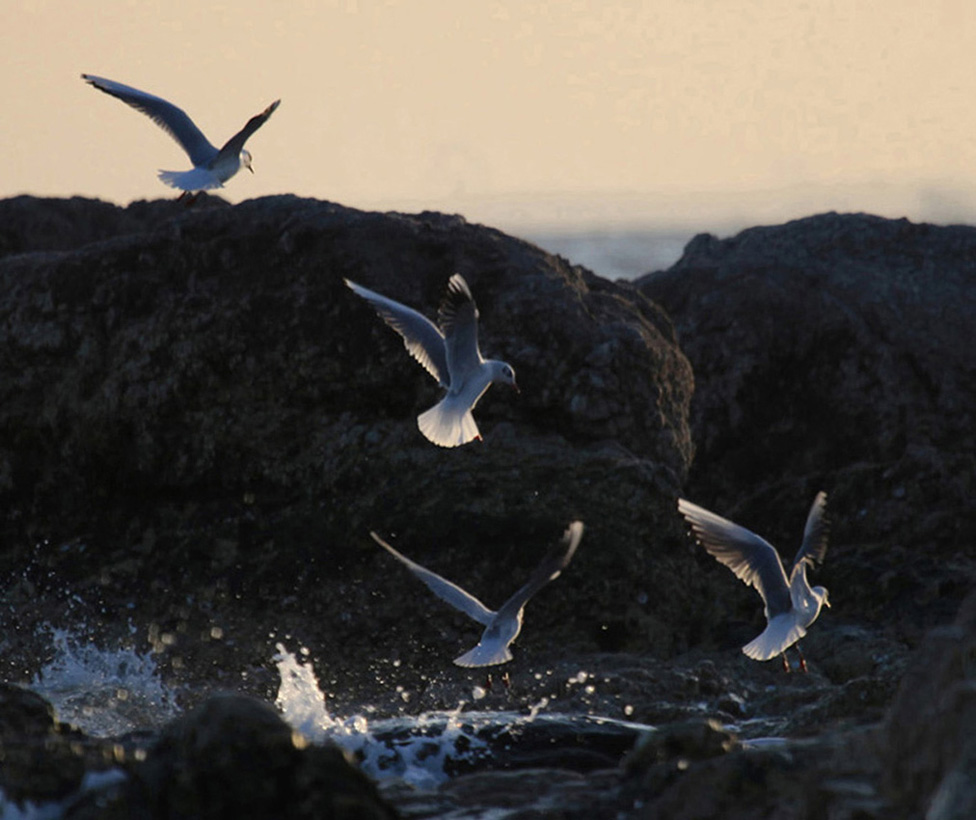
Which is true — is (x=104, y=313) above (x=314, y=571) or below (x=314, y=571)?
above

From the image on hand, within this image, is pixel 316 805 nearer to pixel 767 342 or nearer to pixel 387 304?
pixel 387 304

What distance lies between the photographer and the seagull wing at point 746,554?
9.61 meters

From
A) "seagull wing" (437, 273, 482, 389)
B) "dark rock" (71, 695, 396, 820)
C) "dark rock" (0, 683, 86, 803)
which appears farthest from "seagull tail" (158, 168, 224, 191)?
"dark rock" (71, 695, 396, 820)

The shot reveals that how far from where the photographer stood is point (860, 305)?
16.6m

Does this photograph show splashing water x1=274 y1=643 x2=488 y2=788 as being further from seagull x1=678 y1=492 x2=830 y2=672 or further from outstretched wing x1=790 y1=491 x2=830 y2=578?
outstretched wing x1=790 y1=491 x2=830 y2=578

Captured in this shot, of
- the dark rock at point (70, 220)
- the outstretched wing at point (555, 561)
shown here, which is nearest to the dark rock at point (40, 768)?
the outstretched wing at point (555, 561)

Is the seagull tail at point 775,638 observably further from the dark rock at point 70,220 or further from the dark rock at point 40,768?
the dark rock at point 70,220

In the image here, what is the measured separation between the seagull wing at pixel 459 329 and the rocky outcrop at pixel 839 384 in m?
3.80

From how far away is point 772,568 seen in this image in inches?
383

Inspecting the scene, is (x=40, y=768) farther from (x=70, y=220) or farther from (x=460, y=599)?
(x=70, y=220)

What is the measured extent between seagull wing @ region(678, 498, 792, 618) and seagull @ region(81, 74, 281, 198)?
4026mm

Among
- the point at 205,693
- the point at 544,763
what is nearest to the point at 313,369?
the point at 205,693

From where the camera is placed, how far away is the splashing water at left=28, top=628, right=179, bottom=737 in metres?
9.43

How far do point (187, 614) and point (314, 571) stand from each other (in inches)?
34.4
